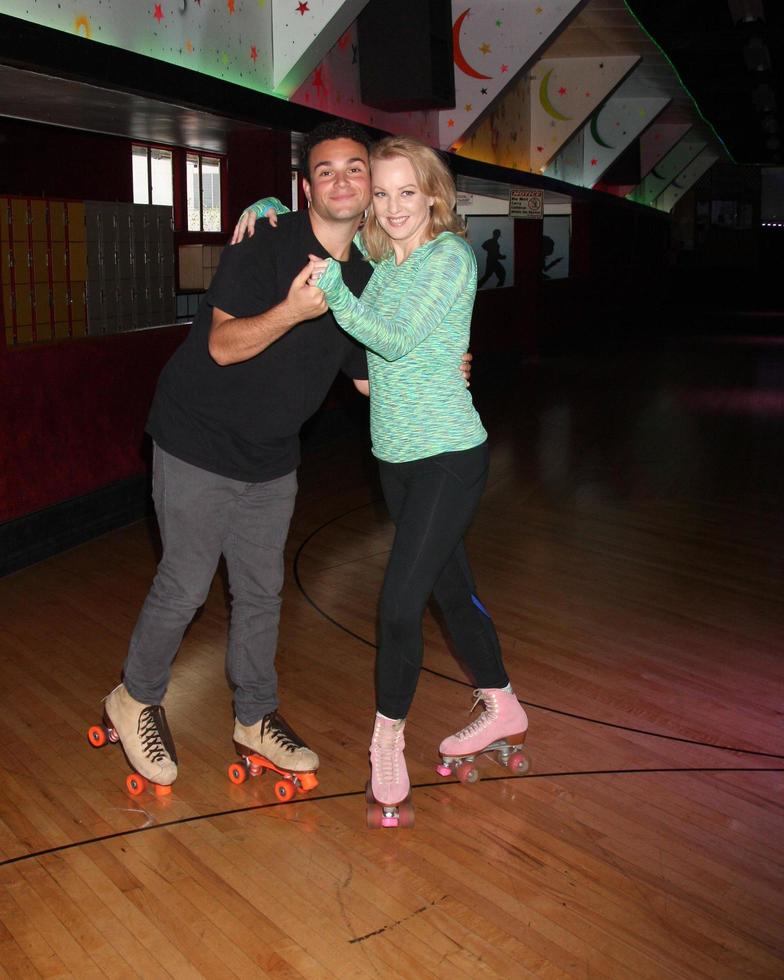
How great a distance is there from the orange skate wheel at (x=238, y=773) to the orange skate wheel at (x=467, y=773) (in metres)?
0.52

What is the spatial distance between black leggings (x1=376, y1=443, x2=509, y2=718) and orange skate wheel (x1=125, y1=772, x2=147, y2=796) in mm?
620

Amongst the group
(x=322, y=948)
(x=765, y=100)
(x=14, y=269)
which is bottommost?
(x=322, y=948)

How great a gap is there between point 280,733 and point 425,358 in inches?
39.2

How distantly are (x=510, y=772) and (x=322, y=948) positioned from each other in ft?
2.73

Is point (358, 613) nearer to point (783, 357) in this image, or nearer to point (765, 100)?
point (765, 100)

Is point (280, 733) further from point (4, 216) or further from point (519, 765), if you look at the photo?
point (4, 216)

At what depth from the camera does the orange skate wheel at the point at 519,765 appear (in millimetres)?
2654

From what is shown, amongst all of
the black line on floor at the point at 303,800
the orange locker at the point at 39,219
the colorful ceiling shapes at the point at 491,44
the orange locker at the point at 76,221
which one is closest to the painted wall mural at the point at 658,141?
the colorful ceiling shapes at the point at 491,44

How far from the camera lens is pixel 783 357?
14.1 meters

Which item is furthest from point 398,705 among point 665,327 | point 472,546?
point 665,327

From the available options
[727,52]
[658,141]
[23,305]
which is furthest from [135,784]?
[658,141]

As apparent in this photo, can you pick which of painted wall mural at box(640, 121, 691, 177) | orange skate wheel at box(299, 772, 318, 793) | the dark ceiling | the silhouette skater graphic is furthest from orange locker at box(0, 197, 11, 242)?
painted wall mural at box(640, 121, 691, 177)

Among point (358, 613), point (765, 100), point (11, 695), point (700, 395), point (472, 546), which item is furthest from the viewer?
point (765, 100)

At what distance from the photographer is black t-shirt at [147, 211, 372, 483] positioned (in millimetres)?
2244
